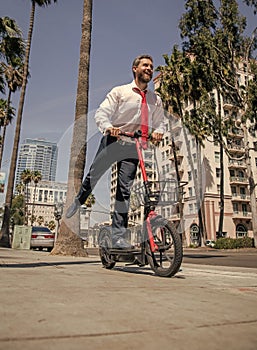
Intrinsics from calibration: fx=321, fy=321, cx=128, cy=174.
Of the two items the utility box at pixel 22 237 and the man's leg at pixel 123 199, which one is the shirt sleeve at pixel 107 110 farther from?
the utility box at pixel 22 237

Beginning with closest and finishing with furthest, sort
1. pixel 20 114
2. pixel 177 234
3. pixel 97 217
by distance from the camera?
1. pixel 177 234
2. pixel 97 217
3. pixel 20 114

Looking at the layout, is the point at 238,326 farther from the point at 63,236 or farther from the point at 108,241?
the point at 63,236

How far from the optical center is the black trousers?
11.5 feet

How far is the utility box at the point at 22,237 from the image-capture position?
53.0 feet

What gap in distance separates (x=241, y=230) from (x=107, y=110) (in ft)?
151

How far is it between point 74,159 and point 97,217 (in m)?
4.53

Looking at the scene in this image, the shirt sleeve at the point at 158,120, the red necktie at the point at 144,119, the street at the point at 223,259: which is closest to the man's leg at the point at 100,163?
the red necktie at the point at 144,119

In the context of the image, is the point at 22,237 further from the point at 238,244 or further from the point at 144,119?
the point at 238,244

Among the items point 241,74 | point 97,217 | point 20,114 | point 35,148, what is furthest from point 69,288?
point 35,148

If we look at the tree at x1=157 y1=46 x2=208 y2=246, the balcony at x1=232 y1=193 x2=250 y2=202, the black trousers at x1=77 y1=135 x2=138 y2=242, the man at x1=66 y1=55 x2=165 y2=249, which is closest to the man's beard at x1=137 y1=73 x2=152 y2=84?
the man at x1=66 y1=55 x2=165 y2=249

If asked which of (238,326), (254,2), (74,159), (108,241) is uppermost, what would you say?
(254,2)

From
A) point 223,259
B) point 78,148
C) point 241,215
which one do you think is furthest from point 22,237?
point 241,215

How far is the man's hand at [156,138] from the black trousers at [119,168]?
278 mm

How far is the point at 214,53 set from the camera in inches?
902
